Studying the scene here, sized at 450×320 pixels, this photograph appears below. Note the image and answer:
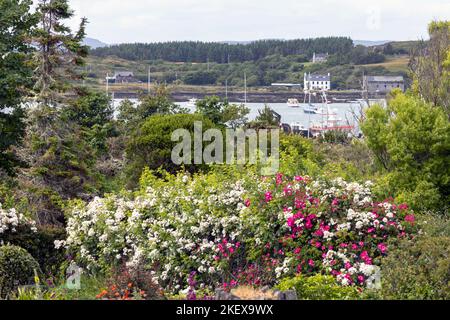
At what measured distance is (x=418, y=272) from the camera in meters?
9.31

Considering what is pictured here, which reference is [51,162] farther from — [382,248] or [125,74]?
[125,74]

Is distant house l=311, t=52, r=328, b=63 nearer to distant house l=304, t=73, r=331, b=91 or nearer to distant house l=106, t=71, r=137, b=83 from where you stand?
distant house l=304, t=73, r=331, b=91

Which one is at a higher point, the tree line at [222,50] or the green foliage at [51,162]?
the tree line at [222,50]

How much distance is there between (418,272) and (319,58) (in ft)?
452

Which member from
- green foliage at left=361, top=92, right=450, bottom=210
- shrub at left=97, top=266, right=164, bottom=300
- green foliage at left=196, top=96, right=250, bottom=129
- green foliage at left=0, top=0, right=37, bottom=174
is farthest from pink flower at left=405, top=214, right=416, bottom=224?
green foliage at left=196, top=96, right=250, bottom=129

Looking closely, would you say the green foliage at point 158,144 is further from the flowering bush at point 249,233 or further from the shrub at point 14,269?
the shrub at point 14,269

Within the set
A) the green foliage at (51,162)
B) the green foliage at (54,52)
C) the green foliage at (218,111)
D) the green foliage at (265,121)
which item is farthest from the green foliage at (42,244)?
the green foliage at (218,111)

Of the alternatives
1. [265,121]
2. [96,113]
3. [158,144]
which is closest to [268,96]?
[96,113]

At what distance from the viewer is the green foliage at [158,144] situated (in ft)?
91.6

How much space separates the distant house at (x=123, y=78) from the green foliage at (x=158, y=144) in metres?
89.3

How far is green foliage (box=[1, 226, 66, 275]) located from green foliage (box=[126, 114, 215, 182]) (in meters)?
13.3

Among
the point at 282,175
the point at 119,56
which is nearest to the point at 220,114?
the point at 282,175
